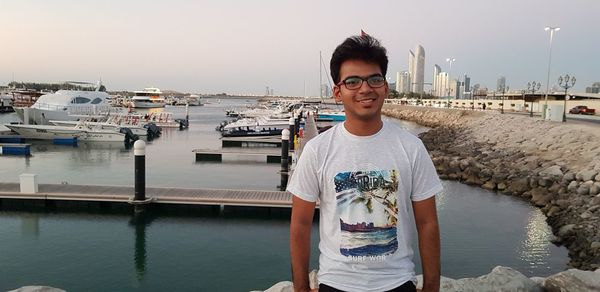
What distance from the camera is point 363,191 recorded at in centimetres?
210

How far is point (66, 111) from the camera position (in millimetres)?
38906

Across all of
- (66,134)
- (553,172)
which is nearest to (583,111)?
(553,172)

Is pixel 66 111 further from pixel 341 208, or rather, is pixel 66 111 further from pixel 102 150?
pixel 341 208

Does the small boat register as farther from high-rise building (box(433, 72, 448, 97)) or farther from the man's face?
high-rise building (box(433, 72, 448, 97))

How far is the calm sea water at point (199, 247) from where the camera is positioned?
29.2 ft

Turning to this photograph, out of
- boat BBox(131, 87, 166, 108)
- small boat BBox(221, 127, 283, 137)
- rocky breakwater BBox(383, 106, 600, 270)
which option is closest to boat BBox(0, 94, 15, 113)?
boat BBox(131, 87, 166, 108)

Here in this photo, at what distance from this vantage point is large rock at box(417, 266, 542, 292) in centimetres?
450

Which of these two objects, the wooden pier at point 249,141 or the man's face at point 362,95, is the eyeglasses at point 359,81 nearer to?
the man's face at point 362,95

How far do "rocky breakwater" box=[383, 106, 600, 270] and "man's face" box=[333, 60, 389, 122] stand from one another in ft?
30.2

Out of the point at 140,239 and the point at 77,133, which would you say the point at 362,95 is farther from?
the point at 77,133

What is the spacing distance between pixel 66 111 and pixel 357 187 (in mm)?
42056

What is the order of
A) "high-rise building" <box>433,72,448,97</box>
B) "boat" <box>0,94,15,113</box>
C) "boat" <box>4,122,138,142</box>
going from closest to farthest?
"boat" <box>4,122,138,142</box>, "boat" <box>0,94,15,113</box>, "high-rise building" <box>433,72,448,97</box>

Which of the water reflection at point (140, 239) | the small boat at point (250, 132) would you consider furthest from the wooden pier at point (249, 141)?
the water reflection at point (140, 239)

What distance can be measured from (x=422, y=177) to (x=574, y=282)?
3.30 meters
